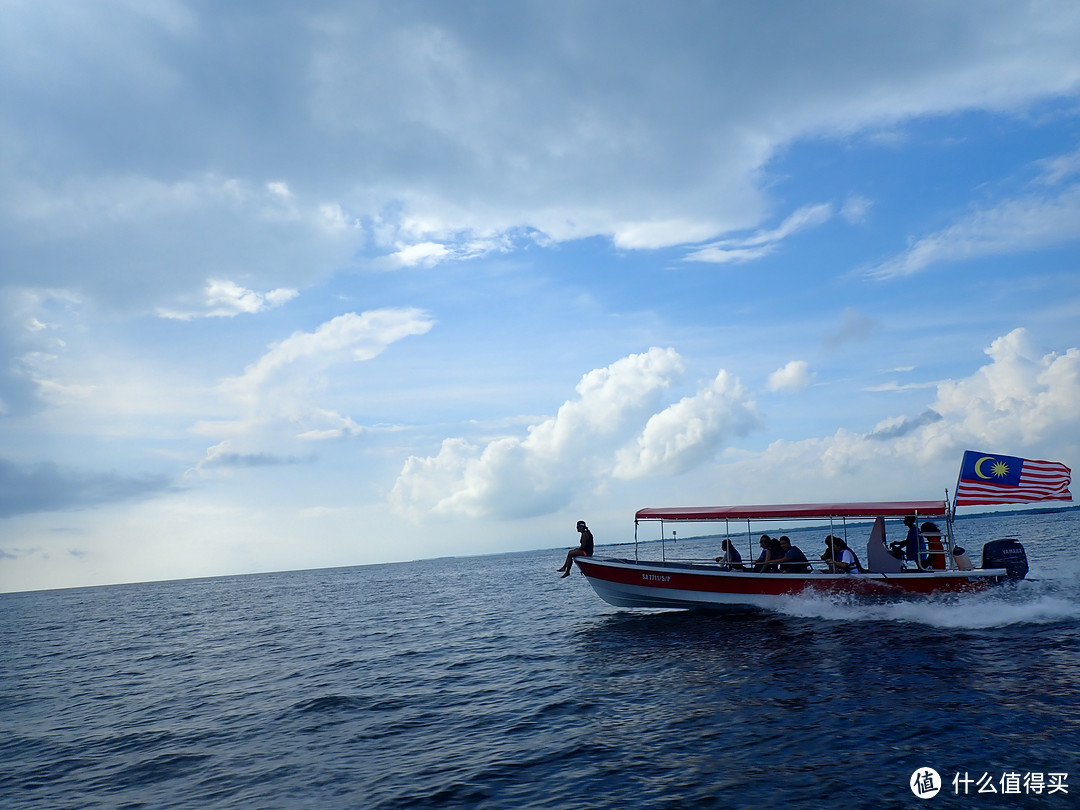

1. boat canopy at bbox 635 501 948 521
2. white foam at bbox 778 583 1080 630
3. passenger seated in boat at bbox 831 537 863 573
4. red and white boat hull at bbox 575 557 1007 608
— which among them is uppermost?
boat canopy at bbox 635 501 948 521

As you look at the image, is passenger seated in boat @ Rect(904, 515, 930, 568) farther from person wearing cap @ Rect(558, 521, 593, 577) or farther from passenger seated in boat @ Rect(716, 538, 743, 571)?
person wearing cap @ Rect(558, 521, 593, 577)

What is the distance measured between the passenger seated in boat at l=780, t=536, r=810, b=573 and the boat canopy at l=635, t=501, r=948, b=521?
45.5 inches

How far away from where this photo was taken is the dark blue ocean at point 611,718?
9133 mm

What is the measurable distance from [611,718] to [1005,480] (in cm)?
1309

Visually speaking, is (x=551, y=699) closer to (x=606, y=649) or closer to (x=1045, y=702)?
(x=606, y=649)

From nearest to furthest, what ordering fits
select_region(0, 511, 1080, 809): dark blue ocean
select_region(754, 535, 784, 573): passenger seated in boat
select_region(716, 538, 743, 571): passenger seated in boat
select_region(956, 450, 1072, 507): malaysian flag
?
select_region(0, 511, 1080, 809): dark blue ocean < select_region(956, 450, 1072, 507): malaysian flag < select_region(754, 535, 784, 573): passenger seated in boat < select_region(716, 538, 743, 571): passenger seated in boat

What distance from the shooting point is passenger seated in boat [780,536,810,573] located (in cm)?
2031

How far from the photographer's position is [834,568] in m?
20.3

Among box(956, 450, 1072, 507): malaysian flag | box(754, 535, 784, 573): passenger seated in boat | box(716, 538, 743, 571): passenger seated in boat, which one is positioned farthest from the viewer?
box(716, 538, 743, 571): passenger seated in boat

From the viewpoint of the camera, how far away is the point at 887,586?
1936 cm

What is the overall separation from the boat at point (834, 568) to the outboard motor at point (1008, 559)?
25 mm

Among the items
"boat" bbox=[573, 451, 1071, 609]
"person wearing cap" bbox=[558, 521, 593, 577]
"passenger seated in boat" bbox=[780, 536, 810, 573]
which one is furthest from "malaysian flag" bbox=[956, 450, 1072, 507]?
"person wearing cap" bbox=[558, 521, 593, 577]

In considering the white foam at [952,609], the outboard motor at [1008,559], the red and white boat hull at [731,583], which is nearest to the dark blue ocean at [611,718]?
the white foam at [952,609]

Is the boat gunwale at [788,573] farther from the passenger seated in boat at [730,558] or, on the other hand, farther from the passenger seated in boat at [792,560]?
the passenger seated in boat at [792,560]
